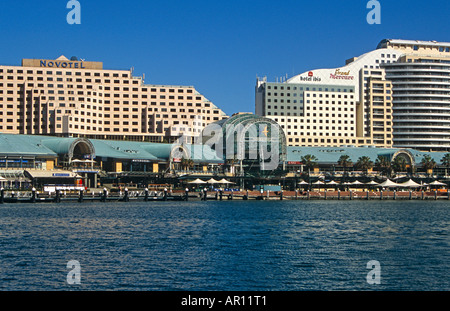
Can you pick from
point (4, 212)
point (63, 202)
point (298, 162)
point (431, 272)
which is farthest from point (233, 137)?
point (431, 272)

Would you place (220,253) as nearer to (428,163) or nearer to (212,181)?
(212,181)

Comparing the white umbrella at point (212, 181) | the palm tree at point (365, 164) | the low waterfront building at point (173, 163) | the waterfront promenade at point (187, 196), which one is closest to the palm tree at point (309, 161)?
the low waterfront building at point (173, 163)

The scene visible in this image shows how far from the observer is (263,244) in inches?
2311

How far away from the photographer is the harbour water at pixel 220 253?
132 feet

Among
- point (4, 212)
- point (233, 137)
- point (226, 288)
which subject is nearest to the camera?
Answer: point (226, 288)

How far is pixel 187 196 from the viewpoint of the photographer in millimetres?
133875

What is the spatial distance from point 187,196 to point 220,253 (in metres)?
81.7

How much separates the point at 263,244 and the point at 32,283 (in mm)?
24478

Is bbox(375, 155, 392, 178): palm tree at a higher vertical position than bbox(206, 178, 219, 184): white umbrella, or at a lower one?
higher

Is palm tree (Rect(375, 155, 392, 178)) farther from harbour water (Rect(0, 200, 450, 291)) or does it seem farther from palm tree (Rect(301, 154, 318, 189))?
harbour water (Rect(0, 200, 450, 291))

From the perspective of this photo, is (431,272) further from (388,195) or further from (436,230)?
(388,195)

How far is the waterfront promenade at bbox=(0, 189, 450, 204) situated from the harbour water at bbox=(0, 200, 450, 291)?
3379 cm

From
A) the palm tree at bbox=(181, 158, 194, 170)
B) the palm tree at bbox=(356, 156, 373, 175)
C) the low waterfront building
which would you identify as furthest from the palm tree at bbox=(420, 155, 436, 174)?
the palm tree at bbox=(181, 158, 194, 170)

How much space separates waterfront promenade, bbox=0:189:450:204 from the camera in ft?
392
